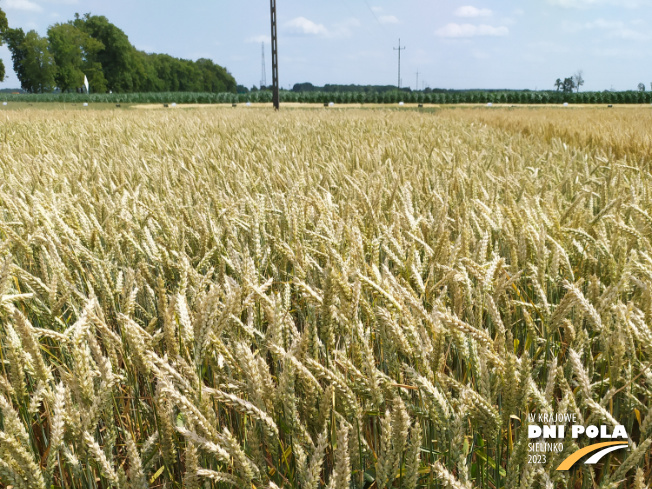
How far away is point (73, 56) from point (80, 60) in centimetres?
90

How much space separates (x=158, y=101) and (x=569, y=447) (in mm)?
55310

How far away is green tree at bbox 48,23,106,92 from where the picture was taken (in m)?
59.1

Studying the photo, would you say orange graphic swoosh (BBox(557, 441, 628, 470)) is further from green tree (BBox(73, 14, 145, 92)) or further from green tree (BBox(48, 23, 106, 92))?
green tree (BBox(73, 14, 145, 92))

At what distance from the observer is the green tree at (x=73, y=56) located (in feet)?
194

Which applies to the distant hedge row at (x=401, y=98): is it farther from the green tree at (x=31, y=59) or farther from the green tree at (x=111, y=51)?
the green tree at (x=111, y=51)

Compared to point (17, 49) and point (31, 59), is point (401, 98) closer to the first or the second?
point (31, 59)

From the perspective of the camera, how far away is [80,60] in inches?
2391

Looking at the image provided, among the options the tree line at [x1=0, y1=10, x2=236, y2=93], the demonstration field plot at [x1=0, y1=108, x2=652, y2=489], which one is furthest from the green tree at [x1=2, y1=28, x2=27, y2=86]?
the demonstration field plot at [x1=0, y1=108, x2=652, y2=489]

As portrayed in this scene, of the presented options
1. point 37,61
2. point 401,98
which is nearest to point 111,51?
point 37,61

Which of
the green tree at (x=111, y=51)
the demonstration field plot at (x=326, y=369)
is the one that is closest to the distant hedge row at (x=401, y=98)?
the green tree at (x=111, y=51)

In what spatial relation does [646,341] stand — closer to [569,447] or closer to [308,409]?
[569,447]

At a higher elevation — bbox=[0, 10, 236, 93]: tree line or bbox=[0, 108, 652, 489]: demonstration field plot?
bbox=[0, 10, 236, 93]: tree line

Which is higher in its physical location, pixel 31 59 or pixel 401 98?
pixel 31 59

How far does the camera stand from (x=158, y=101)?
50.8 meters
